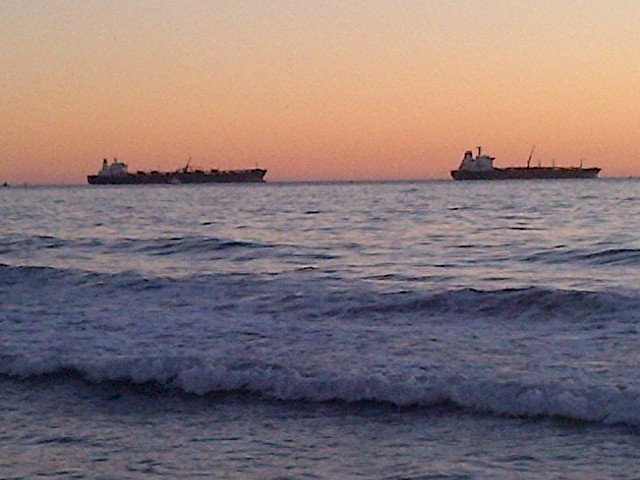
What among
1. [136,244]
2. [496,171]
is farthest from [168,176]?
[136,244]

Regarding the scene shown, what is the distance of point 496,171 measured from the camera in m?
138

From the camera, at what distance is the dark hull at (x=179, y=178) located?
144 metres

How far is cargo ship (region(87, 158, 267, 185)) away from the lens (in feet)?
473

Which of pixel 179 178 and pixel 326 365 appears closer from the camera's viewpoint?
pixel 326 365

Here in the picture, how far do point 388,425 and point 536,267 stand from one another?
440 inches

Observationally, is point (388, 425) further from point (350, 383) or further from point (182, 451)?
point (182, 451)

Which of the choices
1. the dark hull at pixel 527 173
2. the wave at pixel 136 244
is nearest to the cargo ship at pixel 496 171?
the dark hull at pixel 527 173

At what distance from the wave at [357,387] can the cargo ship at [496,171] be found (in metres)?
130

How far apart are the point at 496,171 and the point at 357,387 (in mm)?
132435

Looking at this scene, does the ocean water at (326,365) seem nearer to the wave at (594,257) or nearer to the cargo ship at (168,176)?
the wave at (594,257)

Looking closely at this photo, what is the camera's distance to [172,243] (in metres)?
24.9

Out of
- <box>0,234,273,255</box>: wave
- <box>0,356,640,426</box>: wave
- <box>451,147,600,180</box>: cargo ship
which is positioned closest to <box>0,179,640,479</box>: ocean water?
<box>0,356,640,426</box>: wave

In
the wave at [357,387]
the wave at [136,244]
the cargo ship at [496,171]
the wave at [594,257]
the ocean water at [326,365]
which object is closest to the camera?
the ocean water at [326,365]

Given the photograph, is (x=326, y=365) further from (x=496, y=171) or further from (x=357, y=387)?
(x=496, y=171)
